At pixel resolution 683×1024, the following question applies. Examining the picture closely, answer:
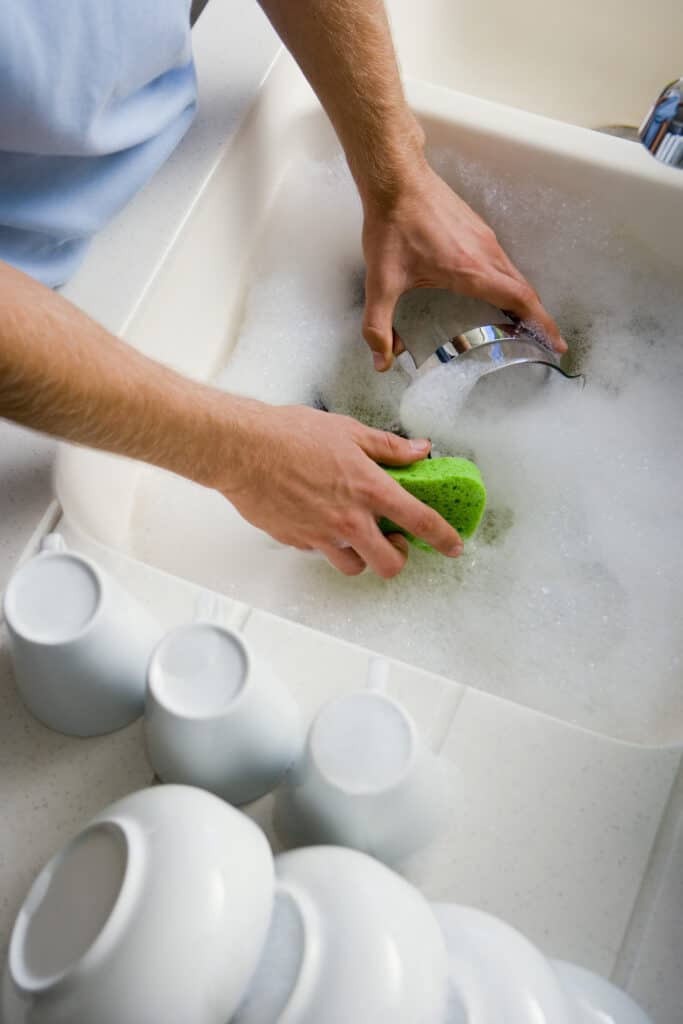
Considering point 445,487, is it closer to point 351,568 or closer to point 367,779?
point 351,568

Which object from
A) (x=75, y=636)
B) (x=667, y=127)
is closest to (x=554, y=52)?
(x=667, y=127)

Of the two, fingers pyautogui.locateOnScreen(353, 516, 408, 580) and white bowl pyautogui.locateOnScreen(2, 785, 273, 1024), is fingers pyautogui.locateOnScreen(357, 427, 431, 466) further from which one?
white bowl pyautogui.locateOnScreen(2, 785, 273, 1024)

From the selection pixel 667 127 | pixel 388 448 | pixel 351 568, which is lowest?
pixel 351 568

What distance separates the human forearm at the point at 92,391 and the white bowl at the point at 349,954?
0.35 m

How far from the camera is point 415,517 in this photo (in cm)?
85

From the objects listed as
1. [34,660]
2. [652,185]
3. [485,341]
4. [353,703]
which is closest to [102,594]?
[34,660]

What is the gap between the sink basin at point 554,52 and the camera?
1429mm

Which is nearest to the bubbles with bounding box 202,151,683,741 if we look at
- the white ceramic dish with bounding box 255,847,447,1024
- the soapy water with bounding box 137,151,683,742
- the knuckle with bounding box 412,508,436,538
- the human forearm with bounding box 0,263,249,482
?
the soapy water with bounding box 137,151,683,742

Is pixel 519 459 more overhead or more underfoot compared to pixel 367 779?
more underfoot

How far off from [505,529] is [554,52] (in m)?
0.89

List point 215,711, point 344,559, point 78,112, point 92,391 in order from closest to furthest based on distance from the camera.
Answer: point 215,711, point 92,391, point 78,112, point 344,559

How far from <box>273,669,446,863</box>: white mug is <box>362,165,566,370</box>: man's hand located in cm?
52

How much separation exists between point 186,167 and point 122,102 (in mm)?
111

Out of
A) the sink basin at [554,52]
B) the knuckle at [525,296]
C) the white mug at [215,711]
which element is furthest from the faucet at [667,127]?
the sink basin at [554,52]
